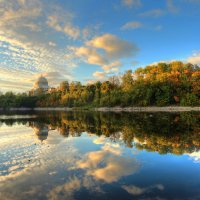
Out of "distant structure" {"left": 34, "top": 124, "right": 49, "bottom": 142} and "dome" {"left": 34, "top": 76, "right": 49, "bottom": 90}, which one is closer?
"distant structure" {"left": 34, "top": 124, "right": 49, "bottom": 142}

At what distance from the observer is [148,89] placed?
248 feet

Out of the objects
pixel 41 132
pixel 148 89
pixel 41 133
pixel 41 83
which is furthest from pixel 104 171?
pixel 41 83

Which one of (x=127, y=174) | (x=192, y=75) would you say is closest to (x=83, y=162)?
(x=127, y=174)

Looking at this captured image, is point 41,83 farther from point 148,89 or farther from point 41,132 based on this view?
point 41,132

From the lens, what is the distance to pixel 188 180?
7887mm

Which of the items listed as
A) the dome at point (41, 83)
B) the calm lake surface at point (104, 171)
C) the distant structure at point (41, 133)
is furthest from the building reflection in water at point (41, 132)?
the dome at point (41, 83)

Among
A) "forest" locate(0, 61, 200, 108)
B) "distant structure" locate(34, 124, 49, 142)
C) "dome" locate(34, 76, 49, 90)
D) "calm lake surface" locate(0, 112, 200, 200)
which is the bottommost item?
"calm lake surface" locate(0, 112, 200, 200)

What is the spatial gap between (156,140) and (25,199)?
10.6 m

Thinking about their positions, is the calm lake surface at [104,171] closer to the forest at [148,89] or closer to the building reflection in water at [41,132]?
the building reflection in water at [41,132]

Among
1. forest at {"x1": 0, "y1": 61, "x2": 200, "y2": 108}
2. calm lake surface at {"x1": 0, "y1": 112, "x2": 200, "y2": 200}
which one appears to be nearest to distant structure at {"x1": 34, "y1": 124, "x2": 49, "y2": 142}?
calm lake surface at {"x1": 0, "y1": 112, "x2": 200, "y2": 200}

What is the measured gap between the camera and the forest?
238 feet

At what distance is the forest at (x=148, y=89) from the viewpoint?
72.5m

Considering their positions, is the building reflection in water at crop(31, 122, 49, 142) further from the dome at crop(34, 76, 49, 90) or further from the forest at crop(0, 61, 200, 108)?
the dome at crop(34, 76, 49, 90)

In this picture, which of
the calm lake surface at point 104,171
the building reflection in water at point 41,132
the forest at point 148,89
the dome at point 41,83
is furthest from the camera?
the dome at point 41,83
